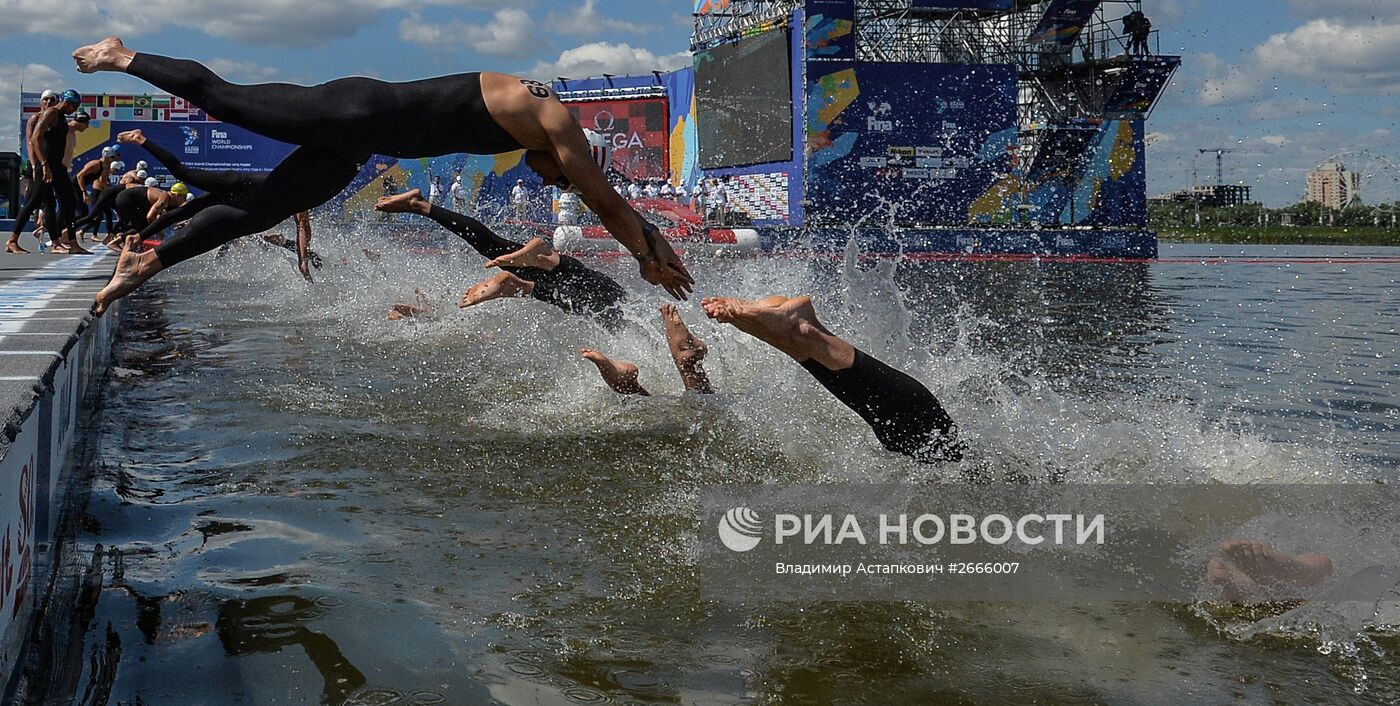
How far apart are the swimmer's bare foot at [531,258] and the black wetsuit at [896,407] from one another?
116 inches

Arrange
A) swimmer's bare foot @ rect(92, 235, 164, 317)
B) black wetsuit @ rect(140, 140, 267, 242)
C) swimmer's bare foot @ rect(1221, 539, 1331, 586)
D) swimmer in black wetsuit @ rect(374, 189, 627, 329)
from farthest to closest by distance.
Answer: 1. swimmer in black wetsuit @ rect(374, 189, 627, 329)
2. black wetsuit @ rect(140, 140, 267, 242)
3. swimmer's bare foot @ rect(92, 235, 164, 317)
4. swimmer's bare foot @ rect(1221, 539, 1331, 586)

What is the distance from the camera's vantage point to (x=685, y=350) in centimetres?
671

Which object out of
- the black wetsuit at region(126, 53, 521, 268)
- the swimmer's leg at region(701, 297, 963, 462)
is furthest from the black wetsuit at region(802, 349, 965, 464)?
the black wetsuit at region(126, 53, 521, 268)

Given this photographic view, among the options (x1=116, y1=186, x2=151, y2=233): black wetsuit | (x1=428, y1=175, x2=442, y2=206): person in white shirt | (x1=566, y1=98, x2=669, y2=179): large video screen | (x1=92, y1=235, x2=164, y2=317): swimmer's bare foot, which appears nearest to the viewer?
(x1=92, y1=235, x2=164, y2=317): swimmer's bare foot

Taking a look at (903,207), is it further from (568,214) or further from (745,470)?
(745,470)

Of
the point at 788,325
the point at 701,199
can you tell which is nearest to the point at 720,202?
the point at 701,199

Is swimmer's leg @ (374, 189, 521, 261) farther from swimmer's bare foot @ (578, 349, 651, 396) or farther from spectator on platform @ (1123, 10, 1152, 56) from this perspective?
spectator on platform @ (1123, 10, 1152, 56)

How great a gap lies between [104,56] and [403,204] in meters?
3.01

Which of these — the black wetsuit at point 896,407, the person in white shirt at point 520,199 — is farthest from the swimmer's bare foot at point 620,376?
the person in white shirt at point 520,199

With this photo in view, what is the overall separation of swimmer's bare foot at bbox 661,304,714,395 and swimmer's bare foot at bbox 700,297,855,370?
2052 millimetres

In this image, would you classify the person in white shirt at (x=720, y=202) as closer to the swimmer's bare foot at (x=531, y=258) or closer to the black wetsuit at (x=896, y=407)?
the swimmer's bare foot at (x=531, y=258)

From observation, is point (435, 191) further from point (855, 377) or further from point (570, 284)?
point (855, 377)

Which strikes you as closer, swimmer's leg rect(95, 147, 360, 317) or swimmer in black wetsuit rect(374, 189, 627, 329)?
swimmer's leg rect(95, 147, 360, 317)

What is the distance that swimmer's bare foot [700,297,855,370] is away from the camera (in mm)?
4355
